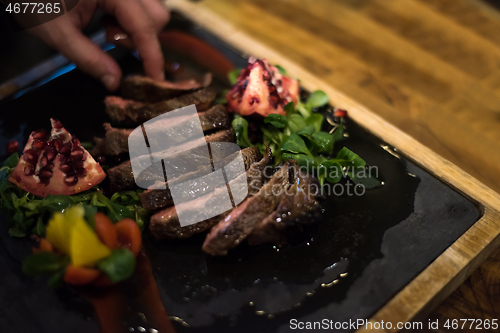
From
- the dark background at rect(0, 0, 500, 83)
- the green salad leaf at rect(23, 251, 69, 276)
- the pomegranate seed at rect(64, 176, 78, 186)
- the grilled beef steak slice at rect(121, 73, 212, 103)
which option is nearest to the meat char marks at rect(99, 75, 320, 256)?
the grilled beef steak slice at rect(121, 73, 212, 103)

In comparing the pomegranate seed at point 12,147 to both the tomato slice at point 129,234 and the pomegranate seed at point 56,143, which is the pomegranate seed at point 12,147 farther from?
the tomato slice at point 129,234

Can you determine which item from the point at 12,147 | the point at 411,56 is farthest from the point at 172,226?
the point at 411,56

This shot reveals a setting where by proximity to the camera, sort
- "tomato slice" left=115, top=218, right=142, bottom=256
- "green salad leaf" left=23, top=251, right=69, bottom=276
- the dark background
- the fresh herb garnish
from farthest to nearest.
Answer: the dark background, the fresh herb garnish, "tomato slice" left=115, top=218, right=142, bottom=256, "green salad leaf" left=23, top=251, right=69, bottom=276

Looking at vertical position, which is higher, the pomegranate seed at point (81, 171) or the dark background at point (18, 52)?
the pomegranate seed at point (81, 171)

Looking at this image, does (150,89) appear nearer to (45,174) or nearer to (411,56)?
(45,174)

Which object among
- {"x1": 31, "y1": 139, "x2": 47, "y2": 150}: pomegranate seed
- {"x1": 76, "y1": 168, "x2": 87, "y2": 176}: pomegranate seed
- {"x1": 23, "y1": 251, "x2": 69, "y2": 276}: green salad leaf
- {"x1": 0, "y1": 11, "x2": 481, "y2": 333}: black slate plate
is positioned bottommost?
{"x1": 0, "y1": 11, "x2": 481, "y2": 333}: black slate plate

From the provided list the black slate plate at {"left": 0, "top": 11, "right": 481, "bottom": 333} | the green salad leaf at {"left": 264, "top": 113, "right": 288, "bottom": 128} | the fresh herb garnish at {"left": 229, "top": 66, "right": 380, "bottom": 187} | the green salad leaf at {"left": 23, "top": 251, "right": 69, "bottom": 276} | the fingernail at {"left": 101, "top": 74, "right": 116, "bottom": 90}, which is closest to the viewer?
the green salad leaf at {"left": 23, "top": 251, "right": 69, "bottom": 276}

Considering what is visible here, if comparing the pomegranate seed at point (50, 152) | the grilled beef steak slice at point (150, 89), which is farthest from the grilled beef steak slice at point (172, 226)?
the grilled beef steak slice at point (150, 89)

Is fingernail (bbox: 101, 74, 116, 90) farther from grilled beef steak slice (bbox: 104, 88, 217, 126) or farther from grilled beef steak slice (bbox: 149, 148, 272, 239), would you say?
grilled beef steak slice (bbox: 149, 148, 272, 239)
